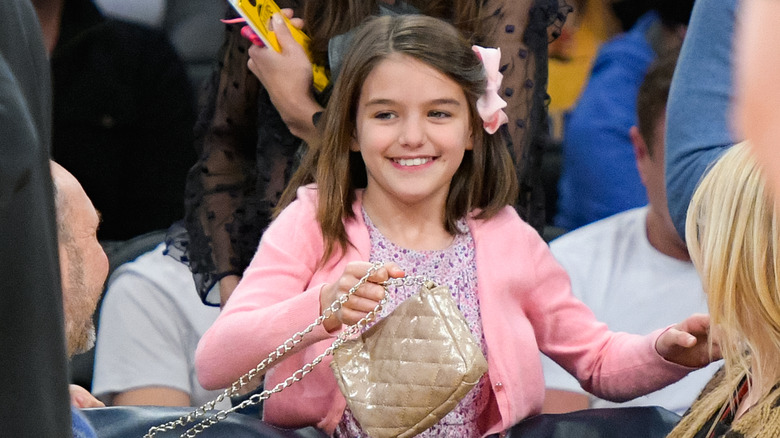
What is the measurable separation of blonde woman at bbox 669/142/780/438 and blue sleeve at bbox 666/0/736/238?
0.63 feet

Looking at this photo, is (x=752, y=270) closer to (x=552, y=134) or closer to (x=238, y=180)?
(x=238, y=180)

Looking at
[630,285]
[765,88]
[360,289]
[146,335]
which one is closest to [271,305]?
[360,289]

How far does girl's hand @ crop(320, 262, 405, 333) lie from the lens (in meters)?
1.36

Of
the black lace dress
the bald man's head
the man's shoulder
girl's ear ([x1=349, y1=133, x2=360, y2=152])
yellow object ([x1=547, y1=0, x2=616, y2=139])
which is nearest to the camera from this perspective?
the bald man's head

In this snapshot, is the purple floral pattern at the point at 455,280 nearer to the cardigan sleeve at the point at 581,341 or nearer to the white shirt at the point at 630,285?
the cardigan sleeve at the point at 581,341

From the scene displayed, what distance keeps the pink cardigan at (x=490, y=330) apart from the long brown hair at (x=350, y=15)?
279mm

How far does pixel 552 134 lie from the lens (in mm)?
3396

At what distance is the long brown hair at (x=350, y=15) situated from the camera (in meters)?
1.80

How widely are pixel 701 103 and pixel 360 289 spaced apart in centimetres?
52

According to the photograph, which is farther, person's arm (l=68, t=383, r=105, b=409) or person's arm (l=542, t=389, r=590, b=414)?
person's arm (l=542, t=389, r=590, b=414)

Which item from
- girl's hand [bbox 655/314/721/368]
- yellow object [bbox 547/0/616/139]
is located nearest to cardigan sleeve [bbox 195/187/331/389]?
girl's hand [bbox 655/314/721/368]

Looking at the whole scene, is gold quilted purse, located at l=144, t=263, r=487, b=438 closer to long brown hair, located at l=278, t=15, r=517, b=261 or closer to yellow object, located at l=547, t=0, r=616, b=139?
long brown hair, located at l=278, t=15, r=517, b=261

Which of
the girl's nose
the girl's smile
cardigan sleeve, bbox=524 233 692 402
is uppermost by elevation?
the girl's nose

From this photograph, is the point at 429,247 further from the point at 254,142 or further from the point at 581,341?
the point at 254,142
